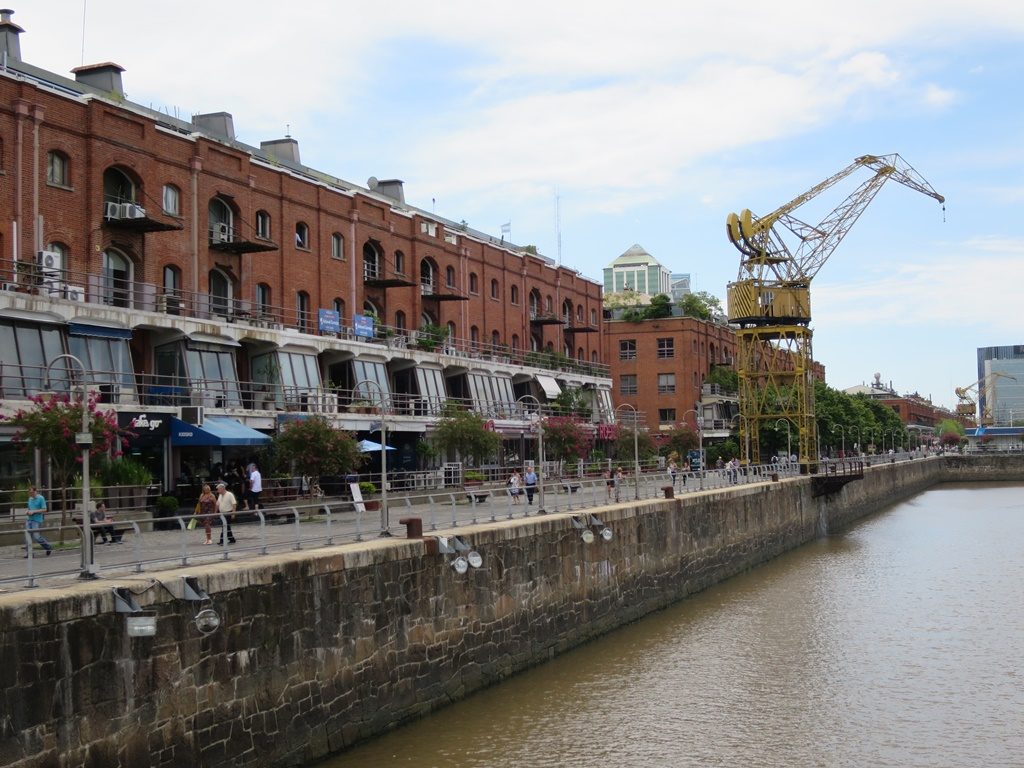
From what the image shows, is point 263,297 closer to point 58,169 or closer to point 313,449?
point 58,169

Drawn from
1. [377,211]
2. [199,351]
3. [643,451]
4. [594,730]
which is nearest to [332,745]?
[594,730]

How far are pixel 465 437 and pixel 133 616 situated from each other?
99.7 ft

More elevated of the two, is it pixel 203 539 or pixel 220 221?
pixel 220 221

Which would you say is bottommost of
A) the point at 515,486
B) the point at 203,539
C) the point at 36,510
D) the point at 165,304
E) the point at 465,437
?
the point at 203,539

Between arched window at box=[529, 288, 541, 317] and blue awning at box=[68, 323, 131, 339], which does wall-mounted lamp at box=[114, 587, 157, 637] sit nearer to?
blue awning at box=[68, 323, 131, 339]

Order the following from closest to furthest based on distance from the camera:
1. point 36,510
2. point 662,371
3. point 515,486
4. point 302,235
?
1. point 36,510
2. point 515,486
3. point 302,235
4. point 662,371

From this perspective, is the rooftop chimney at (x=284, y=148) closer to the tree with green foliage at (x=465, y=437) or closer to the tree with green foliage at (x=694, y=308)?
the tree with green foliage at (x=465, y=437)

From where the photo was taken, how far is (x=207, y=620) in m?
15.3

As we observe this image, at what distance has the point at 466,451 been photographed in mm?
45000

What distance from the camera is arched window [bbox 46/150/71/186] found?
3472cm

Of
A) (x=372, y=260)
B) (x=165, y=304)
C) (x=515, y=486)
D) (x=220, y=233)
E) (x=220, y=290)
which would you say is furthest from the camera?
(x=372, y=260)

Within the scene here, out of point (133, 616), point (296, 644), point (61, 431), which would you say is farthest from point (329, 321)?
point (133, 616)

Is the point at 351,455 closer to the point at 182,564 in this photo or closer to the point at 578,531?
the point at 578,531

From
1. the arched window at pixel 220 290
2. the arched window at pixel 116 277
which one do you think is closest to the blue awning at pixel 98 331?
the arched window at pixel 116 277
